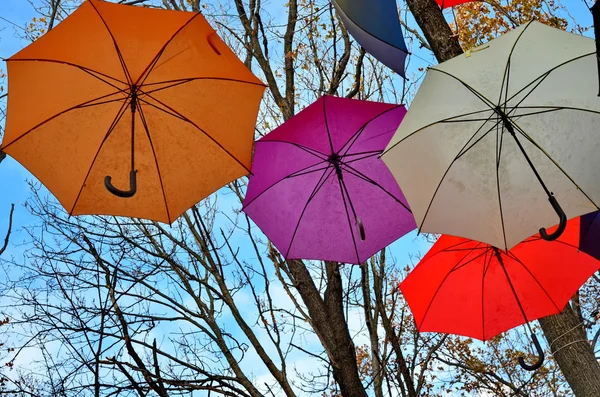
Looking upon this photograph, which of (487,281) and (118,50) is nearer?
(118,50)

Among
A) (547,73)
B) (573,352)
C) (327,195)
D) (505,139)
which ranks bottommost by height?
(573,352)

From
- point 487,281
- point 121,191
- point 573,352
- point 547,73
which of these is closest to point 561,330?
point 573,352

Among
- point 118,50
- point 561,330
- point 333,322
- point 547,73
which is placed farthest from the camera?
point 333,322

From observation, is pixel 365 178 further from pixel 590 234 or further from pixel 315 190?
pixel 590 234

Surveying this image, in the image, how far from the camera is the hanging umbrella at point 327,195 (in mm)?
4824

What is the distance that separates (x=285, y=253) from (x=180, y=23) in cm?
218

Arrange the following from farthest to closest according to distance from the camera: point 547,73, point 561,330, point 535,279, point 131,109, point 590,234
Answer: point 561,330
point 535,279
point 590,234
point 131,109
point 547,73

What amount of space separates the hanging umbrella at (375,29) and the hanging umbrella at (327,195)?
61cm

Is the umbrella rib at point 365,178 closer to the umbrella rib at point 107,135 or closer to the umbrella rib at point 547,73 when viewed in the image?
the umbrella rib at point 547,73

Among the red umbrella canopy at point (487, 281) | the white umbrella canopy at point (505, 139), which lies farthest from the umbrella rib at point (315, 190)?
the red umbrella canopy at point (487, 281)

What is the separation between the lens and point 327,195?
511 centimetres

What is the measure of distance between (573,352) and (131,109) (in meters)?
4.84

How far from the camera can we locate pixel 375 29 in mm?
4301

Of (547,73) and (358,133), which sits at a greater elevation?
(358,133)
